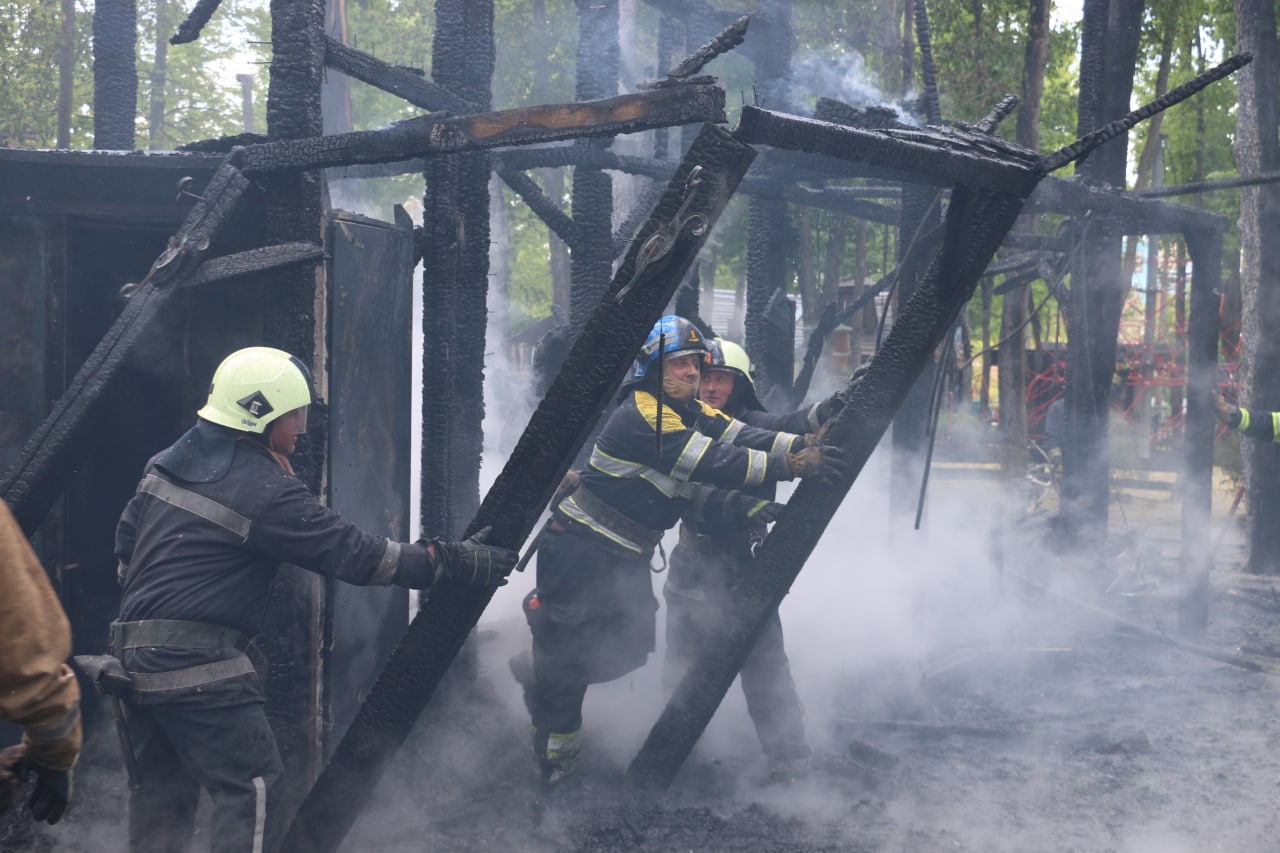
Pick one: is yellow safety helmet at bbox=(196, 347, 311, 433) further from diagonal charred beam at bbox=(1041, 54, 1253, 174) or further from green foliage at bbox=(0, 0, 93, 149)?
green foliage at bbox=(0, 0, 93, 149)

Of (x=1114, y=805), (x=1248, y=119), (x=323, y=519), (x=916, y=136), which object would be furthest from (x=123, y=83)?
(x=1248, y=119)

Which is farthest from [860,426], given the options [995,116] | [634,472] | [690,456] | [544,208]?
[544,208]

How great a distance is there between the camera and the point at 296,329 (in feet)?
14.1

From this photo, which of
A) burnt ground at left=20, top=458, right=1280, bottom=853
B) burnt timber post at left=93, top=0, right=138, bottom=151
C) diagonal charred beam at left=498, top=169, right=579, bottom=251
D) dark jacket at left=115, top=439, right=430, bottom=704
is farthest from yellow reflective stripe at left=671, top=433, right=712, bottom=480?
burnt timber post at left=93, top=0, right=138, bottom=151

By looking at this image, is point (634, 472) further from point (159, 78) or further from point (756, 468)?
point (159, 78)

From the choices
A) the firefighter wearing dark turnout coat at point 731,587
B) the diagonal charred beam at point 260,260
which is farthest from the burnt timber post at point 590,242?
the diagonal charred beam at point 260,260

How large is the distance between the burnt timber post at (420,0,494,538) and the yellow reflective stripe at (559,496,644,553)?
74 cm

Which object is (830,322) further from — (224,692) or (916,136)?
(224,692)

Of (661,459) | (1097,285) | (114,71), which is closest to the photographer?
(661,459)

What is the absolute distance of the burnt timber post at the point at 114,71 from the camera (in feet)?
24.9

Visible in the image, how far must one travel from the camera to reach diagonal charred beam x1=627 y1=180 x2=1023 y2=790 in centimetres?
408

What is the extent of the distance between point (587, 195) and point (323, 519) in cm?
422

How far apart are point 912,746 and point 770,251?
15.4 feet

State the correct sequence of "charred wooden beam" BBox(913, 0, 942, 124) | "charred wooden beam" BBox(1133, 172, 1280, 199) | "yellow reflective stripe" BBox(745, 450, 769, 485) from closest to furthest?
"yellow reflective stripe" BBox(745, 450, 769, 485)
"charred wooden beam" BBox(1133, 172, 1280, 199)
"charred wooden beam" BBox(913, 0, 942, 124)
